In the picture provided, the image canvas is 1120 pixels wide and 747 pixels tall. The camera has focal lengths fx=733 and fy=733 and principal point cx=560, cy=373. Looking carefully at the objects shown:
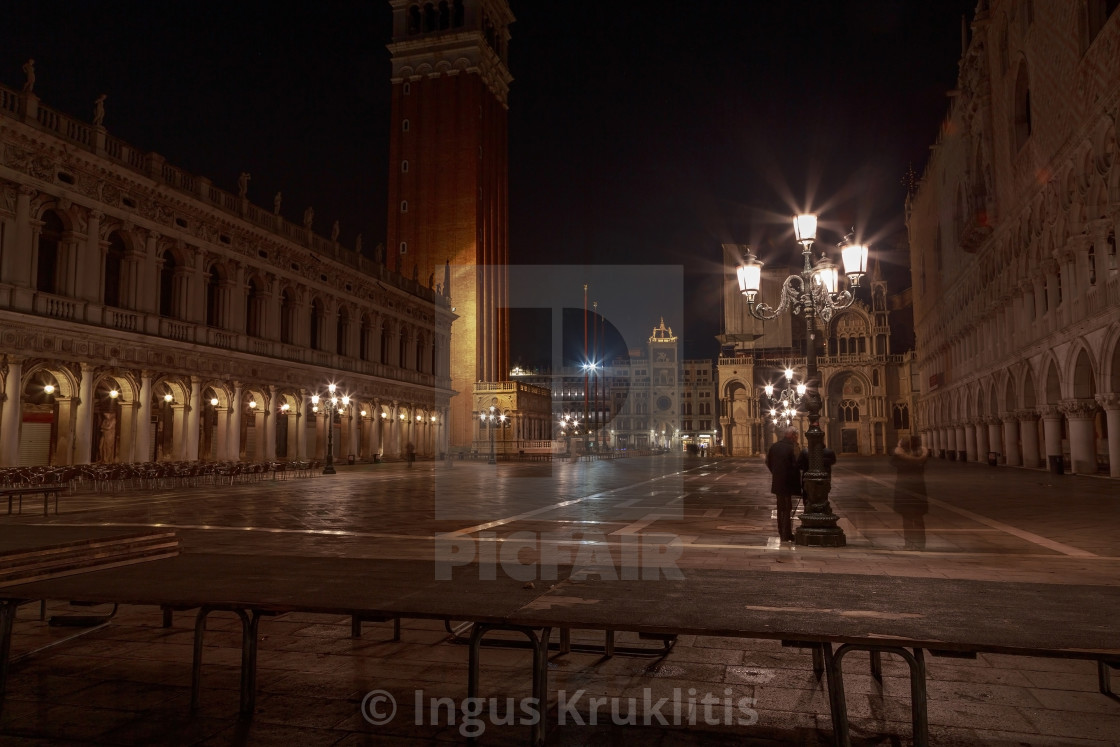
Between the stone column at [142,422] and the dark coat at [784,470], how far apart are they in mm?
25428

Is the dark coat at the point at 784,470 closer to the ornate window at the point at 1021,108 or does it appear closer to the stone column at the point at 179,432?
the stone column at the point at 179,432

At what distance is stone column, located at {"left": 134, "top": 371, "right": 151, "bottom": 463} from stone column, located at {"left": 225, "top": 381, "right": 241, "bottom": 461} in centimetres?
494

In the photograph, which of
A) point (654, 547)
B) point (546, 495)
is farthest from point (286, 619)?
point (546, 495)

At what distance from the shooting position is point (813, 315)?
41.3 ft

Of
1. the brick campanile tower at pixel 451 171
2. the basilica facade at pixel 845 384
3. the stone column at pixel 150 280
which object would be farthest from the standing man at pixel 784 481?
the basilica facade at pixel 845 384

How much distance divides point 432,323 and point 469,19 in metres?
26.9

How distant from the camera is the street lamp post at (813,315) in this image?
9.96 m

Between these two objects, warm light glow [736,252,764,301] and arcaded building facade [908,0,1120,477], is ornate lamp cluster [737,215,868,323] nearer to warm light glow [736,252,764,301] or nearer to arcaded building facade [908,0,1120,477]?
warm light glow [736,252,764,301]

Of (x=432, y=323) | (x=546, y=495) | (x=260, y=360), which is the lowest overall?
(x=546, y=495)

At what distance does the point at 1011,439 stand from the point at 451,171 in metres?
44.9

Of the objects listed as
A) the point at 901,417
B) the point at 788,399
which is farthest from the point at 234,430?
the point at 901,417

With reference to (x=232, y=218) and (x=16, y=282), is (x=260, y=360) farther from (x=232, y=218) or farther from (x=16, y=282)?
(x=16, y=282)

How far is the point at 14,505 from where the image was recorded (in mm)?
17453

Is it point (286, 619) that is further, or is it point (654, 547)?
point (654, 547)
